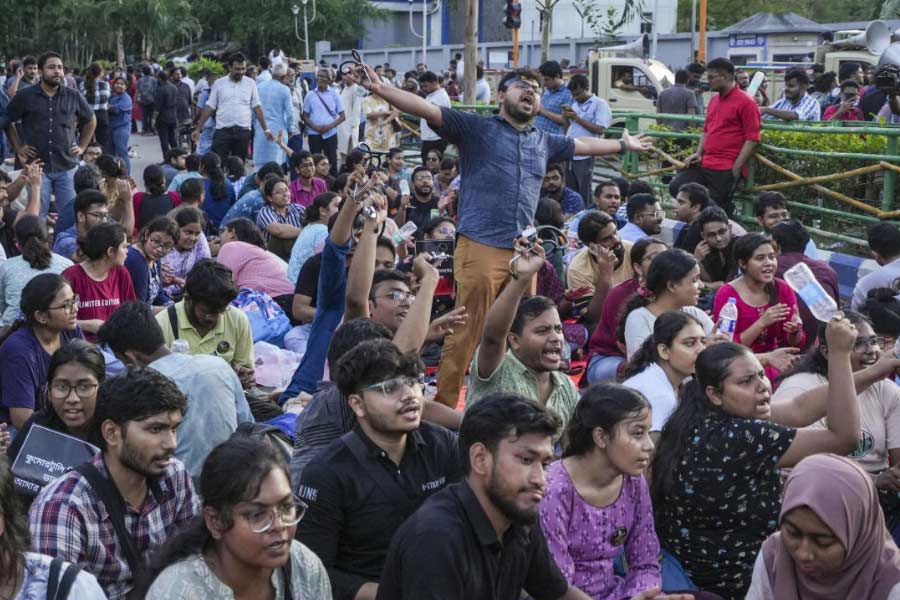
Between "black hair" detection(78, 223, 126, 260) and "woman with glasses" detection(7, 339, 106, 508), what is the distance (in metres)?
2.33

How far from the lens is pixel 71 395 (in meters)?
4.66

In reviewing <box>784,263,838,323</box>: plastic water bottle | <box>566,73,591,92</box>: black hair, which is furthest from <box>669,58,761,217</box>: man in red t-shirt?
<box>784,263,838,323</box>: plastic water bottle

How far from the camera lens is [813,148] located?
10836 millimetres

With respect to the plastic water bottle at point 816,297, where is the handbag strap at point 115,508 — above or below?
below

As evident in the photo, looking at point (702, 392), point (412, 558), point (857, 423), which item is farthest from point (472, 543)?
point (857, 423)

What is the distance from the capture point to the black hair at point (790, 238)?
26.1 feet

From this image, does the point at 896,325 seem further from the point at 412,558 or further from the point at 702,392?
the point at 412,558

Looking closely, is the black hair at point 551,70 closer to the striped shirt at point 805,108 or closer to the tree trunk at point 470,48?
the striped shirt at point 805,108

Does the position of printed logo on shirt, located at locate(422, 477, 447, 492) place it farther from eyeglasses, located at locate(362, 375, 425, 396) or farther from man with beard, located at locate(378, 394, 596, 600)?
man with beard, located at locate(378, 394, 596, 600)

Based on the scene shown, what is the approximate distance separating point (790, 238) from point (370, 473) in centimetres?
482

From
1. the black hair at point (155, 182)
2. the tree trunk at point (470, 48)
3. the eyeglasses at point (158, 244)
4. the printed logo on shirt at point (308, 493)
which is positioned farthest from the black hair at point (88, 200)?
the tree trunk at point (470, 48)

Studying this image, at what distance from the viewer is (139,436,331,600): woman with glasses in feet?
10.3

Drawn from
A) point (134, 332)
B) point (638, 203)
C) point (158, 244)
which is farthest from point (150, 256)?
point (638, 203)

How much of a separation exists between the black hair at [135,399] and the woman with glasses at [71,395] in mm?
687
